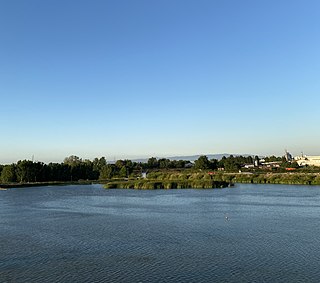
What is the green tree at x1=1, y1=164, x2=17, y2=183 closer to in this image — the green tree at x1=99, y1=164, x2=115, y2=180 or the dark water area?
the green tree at x1=99, y1=164, x2=115, y2=180

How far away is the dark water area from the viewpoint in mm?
21297

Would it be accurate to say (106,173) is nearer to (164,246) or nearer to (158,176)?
(158,176)

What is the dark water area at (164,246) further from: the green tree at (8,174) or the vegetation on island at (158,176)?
the green tree at (8,174)

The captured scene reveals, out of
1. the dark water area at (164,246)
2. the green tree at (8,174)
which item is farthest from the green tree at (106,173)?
the dark water area at (164,246)

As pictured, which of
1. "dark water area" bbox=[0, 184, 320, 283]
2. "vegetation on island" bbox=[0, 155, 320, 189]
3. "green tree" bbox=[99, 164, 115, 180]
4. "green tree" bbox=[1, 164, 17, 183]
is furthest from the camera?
"green tree" bbox=[99, 164, 115, 180]

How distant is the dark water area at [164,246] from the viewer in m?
21.3

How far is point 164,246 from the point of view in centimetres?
2773

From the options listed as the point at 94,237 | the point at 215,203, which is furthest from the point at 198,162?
the point at 94,237

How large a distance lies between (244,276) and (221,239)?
9.09m

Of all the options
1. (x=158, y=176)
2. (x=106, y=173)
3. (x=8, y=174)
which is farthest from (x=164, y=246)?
(x=106, y=173)

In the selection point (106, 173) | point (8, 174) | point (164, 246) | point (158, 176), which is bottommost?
point (164, 246)

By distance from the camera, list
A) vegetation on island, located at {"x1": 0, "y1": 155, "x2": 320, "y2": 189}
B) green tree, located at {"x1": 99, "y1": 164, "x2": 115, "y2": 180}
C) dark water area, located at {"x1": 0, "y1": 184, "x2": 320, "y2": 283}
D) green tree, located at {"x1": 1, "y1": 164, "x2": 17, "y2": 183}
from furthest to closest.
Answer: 1. green tree, located at {"x1": 99, "y1": 164, "x2": 115, "y2": 180}
2. green tree, located at {"x1": 1, "y1": 164, "x2": 17, "y2": 183}
3. vegetation on island, located at {"x1": 0, "y1": 155, "x2": 320, "y2": 189}
4. dark water area, located at {"x1": 0, "y1": 184, "x2": 320, "y2": 283}

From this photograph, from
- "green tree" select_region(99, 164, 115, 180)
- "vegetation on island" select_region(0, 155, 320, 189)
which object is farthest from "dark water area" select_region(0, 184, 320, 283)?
"green tree" select_region(99, 164, 115, 180)

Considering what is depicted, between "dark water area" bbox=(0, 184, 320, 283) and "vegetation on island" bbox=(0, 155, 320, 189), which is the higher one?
"vegetation on island" bbox=(0, 155, 320, 189)
